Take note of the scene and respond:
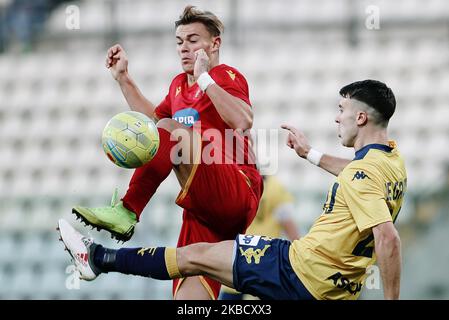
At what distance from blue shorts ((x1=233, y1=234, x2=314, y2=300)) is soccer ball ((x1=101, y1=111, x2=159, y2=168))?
2.44ft

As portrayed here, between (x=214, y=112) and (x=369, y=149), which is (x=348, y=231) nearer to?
(x=369, y=149)

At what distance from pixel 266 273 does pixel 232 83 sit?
121cm

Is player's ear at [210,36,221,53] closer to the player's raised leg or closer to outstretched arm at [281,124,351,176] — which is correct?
outstretched arm at [281,124,351,176]

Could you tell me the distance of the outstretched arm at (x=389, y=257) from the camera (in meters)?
4.61

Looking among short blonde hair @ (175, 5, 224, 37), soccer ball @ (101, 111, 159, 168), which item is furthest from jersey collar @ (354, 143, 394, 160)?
short blonde hair @ (175, 5, 224, 37)

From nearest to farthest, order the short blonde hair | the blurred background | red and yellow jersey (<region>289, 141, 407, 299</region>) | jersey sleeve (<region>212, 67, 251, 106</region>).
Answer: red and yellow jersey (<region>289, 141, 407, 299</region>), jersey sleeve (<region>212, 67, 251, 106</region>), the short blonde hair, the blurred background

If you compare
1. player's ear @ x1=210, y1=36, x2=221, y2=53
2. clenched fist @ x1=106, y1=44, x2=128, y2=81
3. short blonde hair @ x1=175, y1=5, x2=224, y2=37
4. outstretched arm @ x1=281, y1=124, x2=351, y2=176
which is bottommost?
outstretched arm @ x1=281, y1=124, x2=351, y2=176

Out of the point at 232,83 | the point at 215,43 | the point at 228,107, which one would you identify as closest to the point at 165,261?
the point at 228,107

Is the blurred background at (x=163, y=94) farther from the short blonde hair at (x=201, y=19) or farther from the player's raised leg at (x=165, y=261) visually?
the player's raised leg at (x=165, y=261)

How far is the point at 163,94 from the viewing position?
390 inches

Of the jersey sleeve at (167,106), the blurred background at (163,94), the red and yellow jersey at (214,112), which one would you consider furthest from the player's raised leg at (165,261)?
Answer: the blurred background at (163,94)

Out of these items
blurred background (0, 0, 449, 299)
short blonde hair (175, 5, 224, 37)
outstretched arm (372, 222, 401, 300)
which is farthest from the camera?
blurred background (0, 0, 449, 299)

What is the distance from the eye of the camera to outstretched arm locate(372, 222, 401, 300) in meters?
4.61
